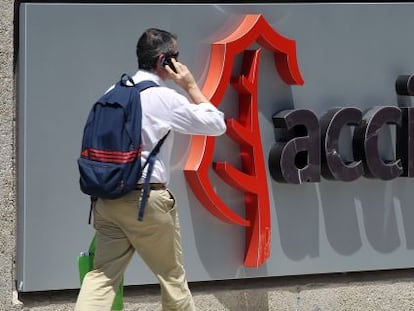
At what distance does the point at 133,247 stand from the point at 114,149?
1.87ft

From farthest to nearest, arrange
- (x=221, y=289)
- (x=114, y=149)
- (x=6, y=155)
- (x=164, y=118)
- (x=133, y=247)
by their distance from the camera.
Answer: (x=221, y=289) → (x=6, y=155) → (x=133, y=247) → (x=164, y=118) → (x=114, y=149)

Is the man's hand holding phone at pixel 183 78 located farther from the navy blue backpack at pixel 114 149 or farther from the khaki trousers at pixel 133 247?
the khaki trousers at pixel 133 247

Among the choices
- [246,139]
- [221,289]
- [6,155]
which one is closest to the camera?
[6,155]

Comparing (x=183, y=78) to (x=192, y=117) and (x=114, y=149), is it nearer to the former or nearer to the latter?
(x=192, y=117)

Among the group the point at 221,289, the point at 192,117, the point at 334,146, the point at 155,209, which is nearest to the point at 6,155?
the point at 155,209

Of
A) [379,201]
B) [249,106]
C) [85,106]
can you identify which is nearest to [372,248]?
[379,201]

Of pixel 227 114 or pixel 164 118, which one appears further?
pixel 227 114

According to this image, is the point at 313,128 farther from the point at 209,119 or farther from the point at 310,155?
the point at 209,119

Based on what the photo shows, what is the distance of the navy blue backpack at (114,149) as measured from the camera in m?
4.81

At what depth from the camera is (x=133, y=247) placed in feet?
16.8

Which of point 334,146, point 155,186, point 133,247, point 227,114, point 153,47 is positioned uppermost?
point 153,47

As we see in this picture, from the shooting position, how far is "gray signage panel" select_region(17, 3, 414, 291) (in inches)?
231

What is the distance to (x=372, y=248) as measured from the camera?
266 inches

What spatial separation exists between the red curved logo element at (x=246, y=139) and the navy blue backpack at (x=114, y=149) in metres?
1.28
